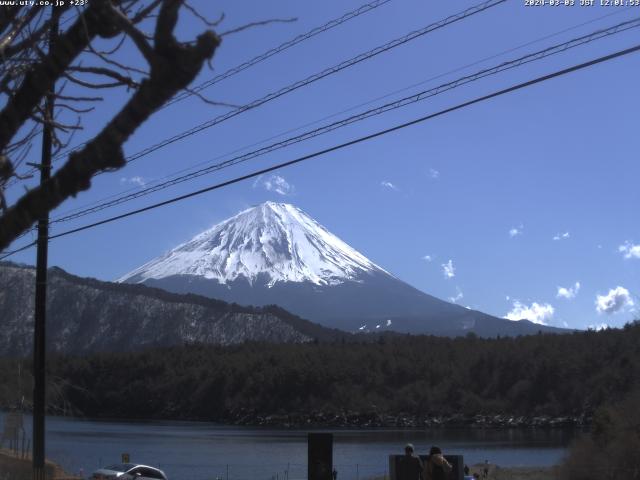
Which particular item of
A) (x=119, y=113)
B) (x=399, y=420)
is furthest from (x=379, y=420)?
(x=119, y=113)

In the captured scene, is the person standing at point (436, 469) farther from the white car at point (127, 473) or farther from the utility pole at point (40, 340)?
the white car at point (127, 473)

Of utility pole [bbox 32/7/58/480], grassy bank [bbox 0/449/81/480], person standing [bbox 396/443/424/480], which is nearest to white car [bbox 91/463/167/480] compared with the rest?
grassy bank [bbox 0/449/81/480]

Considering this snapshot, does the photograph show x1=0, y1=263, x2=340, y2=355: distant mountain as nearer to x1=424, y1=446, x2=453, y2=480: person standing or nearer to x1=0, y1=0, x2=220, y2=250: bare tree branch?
x1=424, y1=446, x2=453, y2=480: person standing

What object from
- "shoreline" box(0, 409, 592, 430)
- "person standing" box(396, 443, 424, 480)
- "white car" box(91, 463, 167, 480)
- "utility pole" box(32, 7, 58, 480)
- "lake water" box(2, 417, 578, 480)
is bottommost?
"shoreline" box(0, 409, 592, 430)

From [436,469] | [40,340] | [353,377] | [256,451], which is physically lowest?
[256,451]

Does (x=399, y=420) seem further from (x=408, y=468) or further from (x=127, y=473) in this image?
(x=408, y=468)

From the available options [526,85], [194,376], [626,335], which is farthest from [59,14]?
[194,376]
